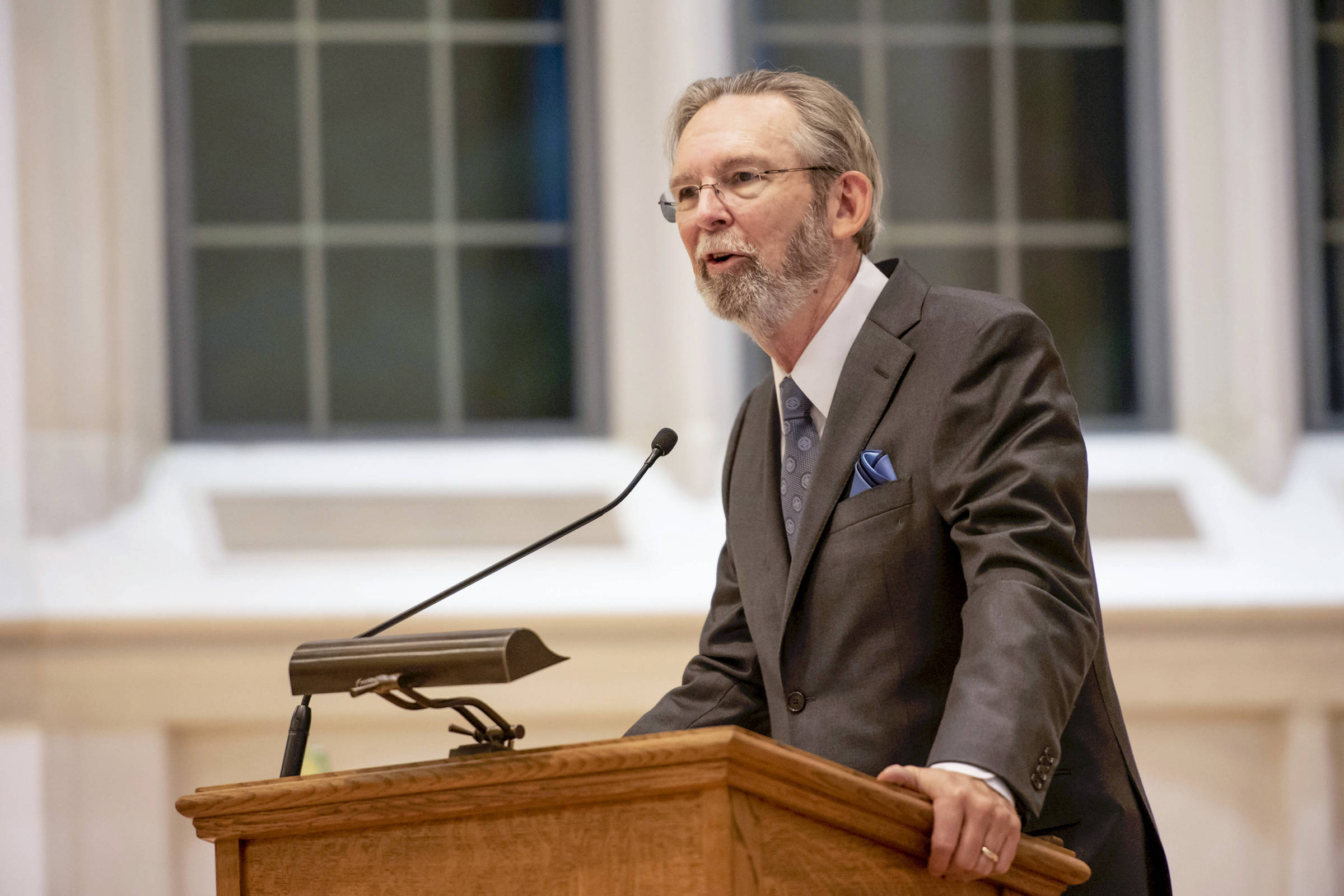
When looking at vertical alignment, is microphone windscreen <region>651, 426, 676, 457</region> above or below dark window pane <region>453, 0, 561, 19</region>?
below

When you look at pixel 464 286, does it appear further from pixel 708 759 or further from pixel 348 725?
pixel 708 759

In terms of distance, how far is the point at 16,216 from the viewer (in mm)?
3465

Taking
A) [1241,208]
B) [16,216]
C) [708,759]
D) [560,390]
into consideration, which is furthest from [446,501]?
[708,759]

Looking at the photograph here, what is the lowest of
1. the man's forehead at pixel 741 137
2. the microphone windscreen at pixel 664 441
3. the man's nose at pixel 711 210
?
the microphone windscreen at pixel 664 441

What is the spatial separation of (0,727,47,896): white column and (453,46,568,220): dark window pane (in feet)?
6.14

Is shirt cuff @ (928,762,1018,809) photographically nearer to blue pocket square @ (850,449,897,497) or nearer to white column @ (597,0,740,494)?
blue pocket square @ (850,449,897,497)

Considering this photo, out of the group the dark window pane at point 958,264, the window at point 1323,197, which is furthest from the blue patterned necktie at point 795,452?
the window at point 1323,197

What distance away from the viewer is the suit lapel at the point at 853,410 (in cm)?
153

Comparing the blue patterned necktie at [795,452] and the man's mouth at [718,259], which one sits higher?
the man's mouth at [718,259]

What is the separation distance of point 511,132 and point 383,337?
2.34 ft

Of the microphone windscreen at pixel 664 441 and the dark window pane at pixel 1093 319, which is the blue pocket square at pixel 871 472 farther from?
the dark window pane at pixel 1093 319

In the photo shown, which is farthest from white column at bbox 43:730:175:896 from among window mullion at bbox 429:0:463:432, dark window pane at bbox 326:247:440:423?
window mullion at bbox 429:0:463:432

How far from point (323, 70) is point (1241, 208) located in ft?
8.77

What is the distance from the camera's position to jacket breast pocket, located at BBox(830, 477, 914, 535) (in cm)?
149
